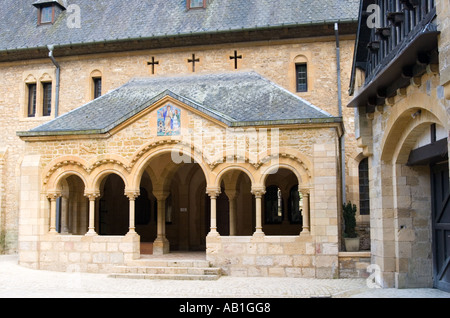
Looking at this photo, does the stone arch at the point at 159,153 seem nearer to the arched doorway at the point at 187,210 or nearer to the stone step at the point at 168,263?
the stone step at the point at 168,263

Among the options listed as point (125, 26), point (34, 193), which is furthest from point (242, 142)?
point (125, 26)

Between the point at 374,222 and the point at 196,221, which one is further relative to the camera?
the point at 196,221

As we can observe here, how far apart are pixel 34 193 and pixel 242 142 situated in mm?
6190

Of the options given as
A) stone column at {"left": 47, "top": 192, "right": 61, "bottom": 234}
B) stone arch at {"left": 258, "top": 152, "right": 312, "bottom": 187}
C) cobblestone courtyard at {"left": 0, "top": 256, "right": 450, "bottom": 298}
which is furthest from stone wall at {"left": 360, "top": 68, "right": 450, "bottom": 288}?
stone column at {"left": 47, "top": 192, "right": 61, "bottom": 234}

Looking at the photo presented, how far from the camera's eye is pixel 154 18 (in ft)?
64.9

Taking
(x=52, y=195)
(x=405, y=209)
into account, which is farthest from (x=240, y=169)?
(x=52, y=195)

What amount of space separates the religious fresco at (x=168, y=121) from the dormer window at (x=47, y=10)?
31.0 ft

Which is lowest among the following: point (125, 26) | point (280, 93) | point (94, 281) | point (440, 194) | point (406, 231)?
point (94, 281)

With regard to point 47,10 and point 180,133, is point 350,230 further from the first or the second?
point 47,10

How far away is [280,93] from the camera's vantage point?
15711mm

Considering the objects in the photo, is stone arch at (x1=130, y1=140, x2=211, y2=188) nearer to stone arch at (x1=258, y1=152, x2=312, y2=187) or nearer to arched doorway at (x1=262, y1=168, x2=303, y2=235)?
stone arch at (x1=258, y1=152, x2=312, y2=187)

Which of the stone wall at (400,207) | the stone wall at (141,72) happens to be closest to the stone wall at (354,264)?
the stone wall at (400,207)

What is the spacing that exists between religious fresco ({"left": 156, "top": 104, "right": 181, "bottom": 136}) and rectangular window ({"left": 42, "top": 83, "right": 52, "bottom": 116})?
25.5 feet
